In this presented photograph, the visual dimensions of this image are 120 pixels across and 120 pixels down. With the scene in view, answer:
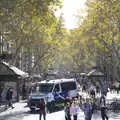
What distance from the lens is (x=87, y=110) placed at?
989 inches

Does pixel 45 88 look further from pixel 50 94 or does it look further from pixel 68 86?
pixel 68 86

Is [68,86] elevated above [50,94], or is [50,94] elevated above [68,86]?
[68,86]

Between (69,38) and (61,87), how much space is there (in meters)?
45.3

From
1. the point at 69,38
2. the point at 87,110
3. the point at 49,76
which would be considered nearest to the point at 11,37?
the point at 87,110

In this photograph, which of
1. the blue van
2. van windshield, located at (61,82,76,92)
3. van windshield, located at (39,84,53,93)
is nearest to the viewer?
the blue van

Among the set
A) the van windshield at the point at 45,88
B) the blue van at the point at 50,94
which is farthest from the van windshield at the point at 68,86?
the van windshield at the point at 45,88

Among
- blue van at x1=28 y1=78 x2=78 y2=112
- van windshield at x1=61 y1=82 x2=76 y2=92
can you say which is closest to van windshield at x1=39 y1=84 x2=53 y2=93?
blue van at x1=28 y1=78 x2=78 y2=112

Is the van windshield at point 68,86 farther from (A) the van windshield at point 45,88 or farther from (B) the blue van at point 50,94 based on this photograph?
(A) the van windshield at point 45,88

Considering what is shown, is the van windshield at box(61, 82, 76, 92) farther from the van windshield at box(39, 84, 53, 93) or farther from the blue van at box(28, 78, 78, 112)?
the van windshield at box(39, 84, 53, 93)

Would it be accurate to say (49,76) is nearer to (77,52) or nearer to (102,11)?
(77,52)

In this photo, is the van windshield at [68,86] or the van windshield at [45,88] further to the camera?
the van windshield at [68,86]

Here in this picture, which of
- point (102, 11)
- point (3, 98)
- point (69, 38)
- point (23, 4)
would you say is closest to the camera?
point (23, 4)

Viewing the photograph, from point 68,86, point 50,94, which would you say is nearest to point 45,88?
point 50,94

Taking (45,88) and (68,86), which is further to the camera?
(68,86)
